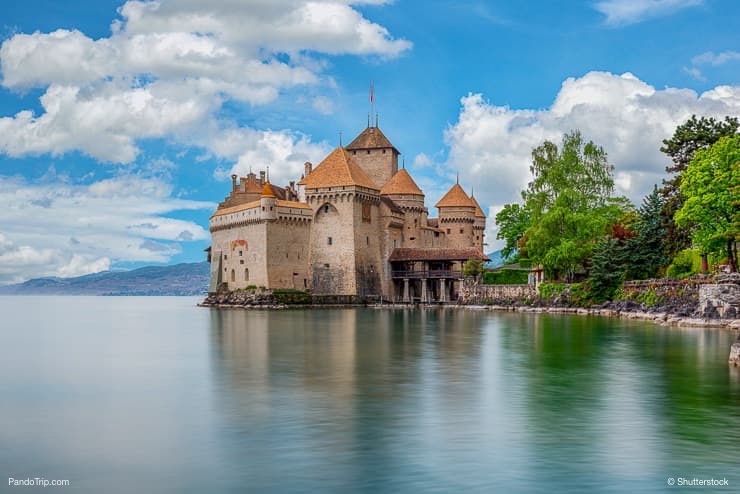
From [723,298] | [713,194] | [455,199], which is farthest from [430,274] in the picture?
[723,298]

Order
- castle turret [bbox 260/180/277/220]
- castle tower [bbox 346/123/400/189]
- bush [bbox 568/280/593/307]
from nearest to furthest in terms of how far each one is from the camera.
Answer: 1. bush [bbox 568/280/593/307]
2. castle turret [bbox 260/180/277/220]
3. castle tower [bbox 346/123/400/189]

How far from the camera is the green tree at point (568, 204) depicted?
1715 inches

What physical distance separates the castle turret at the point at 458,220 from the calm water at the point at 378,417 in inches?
1665

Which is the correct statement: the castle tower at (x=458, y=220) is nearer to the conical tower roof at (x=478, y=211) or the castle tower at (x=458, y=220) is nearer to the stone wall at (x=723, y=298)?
the conical tower roof at (x=478, y=211)

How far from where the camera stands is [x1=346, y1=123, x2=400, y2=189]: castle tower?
71.1m

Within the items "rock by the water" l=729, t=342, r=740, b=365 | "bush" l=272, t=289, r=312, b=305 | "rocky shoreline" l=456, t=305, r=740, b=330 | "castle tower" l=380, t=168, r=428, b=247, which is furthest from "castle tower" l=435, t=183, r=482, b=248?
"rock by the water" l=729, t=342, r=740, b=365

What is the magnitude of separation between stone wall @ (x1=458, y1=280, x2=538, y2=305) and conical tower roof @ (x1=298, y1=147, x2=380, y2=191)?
11.2 meters

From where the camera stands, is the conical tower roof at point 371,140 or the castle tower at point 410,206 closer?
the castle tower at point 410,206

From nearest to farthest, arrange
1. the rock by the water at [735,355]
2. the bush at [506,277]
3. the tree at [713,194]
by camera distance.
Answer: the rock by the water at [735,355]
the tree at [713,194]
the bush at [506,277]

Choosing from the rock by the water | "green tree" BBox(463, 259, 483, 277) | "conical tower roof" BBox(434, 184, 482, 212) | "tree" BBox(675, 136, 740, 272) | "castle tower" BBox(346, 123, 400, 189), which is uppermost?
"castle tower" BBox(346, 123, 400, 189)

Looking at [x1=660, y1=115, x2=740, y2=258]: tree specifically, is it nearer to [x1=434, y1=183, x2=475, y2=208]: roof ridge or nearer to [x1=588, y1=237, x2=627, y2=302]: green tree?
[x1=588, y1=237, x2=627, y2=302]: green tree

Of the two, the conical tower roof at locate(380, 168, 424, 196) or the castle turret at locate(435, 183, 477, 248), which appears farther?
the castle turret at locate(435, 183, 477, 248)

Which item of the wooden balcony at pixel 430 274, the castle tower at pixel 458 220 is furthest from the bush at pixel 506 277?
the castle tower at pixel 458 220

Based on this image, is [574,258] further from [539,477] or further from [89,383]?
[539,477]
